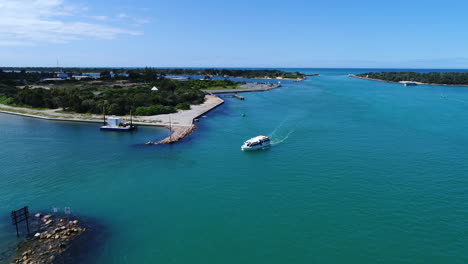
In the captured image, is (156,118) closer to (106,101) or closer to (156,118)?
(156,118)

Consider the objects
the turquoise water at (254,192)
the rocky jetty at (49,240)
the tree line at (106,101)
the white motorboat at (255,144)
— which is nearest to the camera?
the rocky jetty at (49,240)

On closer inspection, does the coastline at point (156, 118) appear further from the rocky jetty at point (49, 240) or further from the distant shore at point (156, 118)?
the rocky jetty at point (49, 240)

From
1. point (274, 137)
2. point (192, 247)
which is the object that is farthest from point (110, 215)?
point (274, 137)

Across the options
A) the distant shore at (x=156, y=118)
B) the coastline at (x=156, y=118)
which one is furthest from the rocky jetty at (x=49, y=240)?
the coastline at (x=156, y=118)

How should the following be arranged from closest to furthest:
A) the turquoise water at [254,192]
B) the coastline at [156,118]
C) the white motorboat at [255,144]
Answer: the turquoise water at [254,192] < the white motorboat at [255,144] < the coastline at [156,118]

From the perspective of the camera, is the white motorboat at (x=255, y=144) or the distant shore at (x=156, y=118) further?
the distant shore at (x=156, y=118)

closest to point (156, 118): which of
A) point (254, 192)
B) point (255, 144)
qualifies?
point (255, 144)
